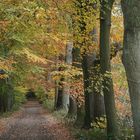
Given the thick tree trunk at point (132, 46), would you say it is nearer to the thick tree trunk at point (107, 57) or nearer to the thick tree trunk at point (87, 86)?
the thick tree trunk at point (107, 57)

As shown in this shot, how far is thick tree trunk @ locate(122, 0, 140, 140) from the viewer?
8695 millimetres

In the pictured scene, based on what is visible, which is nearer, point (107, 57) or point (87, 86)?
point (107, 57)

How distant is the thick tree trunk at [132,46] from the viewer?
8.70m

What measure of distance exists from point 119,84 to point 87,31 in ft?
22.6

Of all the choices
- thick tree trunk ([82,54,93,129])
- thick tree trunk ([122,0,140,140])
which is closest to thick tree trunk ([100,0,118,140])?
thick tree trunk ([82,54,93,129])

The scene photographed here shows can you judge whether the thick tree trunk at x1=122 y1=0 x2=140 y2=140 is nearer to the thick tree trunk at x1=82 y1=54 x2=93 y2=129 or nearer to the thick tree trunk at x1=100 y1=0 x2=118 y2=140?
the thick tree trunk at x1=100 y1=0 x2=118 y2=140

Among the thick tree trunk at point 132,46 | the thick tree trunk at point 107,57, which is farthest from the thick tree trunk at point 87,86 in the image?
the thick tree trunk at point 132,46

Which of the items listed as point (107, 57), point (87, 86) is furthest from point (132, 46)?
point (87, 86)

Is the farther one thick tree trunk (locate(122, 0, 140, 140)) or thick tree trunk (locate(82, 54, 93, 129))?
thick tree trunk (locate(82, 54, 93, 129))

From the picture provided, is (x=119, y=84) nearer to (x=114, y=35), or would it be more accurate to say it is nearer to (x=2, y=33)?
(x=114, y=35)

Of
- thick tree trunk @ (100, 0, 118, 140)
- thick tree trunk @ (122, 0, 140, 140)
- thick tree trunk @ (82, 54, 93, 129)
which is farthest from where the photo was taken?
thick tree trunk @ (82, 54, 93, 129)

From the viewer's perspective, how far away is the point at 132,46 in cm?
882

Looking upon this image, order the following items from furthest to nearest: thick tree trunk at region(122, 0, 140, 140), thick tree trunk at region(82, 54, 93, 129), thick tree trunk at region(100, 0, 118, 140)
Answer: thick tree trunk at region(82, 54, 93, 129) → thick tree trunk at region(100, 0, 118, 140) → thick tree trunk at region(122, 0, 140, 140)

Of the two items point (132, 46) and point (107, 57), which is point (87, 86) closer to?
point (107, 57)
